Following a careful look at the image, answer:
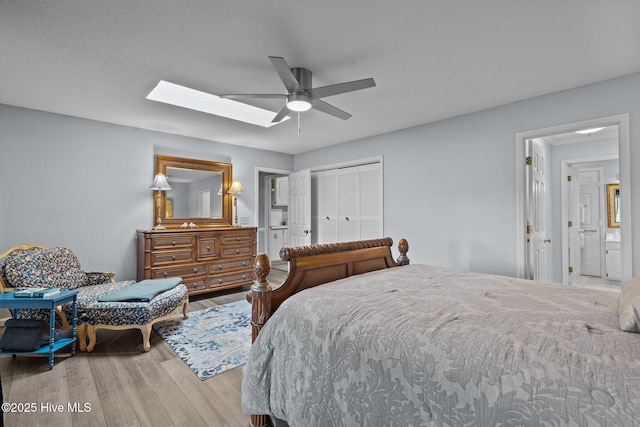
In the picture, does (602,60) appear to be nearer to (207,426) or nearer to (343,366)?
(343,366)

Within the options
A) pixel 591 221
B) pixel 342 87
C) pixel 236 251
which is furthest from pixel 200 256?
pixel 591 221

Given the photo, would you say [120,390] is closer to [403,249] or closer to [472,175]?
[403,249]

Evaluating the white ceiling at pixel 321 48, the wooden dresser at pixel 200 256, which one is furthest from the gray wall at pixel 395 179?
the wooden dresser at pixel 200 256

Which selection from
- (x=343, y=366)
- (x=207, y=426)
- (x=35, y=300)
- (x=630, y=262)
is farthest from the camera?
(x=630, y=262)

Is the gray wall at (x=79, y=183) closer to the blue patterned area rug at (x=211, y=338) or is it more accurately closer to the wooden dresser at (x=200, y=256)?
the wooden dresser at (x=200, y=256)

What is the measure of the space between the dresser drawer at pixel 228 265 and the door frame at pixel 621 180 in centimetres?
375

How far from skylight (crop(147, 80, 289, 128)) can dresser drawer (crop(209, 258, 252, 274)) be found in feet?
7.06

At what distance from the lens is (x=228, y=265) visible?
4.63 metres

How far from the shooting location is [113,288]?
126 inches

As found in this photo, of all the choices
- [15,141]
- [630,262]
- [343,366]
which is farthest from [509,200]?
[15,141]

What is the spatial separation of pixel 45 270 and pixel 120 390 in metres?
1.73

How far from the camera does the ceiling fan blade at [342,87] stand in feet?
7.15

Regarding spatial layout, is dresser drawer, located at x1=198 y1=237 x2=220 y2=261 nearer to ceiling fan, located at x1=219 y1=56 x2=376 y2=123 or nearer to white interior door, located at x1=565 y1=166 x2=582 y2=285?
ceiling fan, located at x1=219 y1=56 x2=376 y2=123

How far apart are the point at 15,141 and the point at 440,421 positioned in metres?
4.83
